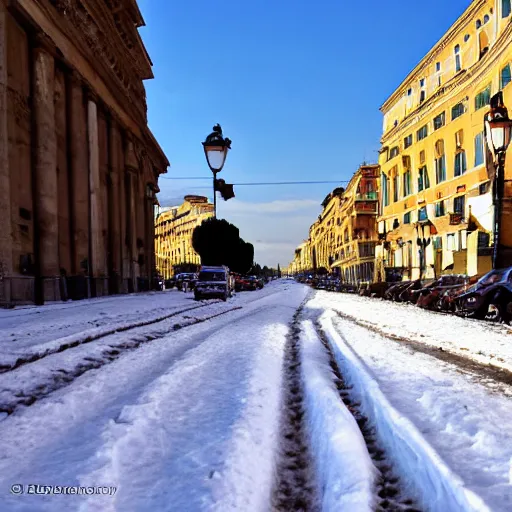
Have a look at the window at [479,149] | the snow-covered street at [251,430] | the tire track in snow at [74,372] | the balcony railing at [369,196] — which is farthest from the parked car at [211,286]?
the balcony railing at [369,196]

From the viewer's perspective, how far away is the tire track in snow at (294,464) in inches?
106

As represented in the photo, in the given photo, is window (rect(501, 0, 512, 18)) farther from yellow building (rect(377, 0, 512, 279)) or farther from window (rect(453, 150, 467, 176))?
window (rect(453, 150, 467, 176))

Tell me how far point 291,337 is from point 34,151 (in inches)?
644

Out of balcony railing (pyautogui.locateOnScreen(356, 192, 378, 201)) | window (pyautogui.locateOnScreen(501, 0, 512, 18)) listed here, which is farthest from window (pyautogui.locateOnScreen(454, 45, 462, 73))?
balcony railing (pyautogui.locateOnScreen(356, 192, 378, 201))

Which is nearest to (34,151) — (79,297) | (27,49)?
(27,49)

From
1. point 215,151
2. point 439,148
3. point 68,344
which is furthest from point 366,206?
point 68,344

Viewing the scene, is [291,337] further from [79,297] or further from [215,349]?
[79,297]

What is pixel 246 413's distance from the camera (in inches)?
157

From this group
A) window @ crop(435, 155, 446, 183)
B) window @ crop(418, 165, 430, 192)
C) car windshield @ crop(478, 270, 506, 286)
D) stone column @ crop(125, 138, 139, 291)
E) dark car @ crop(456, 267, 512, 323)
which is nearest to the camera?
dark car @ crop(456, 267, 512, 323)

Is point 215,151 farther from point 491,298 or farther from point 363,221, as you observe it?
point 363,221

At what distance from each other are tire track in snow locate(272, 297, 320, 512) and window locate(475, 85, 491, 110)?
96.7 feet

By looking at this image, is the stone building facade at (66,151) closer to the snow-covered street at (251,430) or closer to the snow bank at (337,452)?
the snow-covered street at (251,430)

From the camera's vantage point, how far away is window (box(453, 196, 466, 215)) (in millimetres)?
31953

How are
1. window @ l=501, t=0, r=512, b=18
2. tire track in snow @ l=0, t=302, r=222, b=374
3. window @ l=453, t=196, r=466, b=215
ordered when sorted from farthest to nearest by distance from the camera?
window @ l=453, t=196, r=466, b=215
window @ l=501, t=0, r=512, b=18
tire track in snow @ l=0, t=302, r=222, b=374
